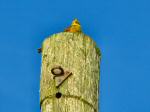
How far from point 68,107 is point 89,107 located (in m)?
0.20

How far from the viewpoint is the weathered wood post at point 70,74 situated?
17.4 feet

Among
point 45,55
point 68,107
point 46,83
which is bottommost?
point 68,107

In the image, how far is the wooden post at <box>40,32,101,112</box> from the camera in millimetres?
5309

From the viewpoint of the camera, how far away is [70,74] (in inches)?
215

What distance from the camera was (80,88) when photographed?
17.7ft

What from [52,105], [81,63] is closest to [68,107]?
[52,105]

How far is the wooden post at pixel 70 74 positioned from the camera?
5309 mm

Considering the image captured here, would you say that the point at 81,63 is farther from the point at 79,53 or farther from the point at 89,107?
the point at 89,107

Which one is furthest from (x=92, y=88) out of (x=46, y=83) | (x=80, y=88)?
(x=46, y=83)

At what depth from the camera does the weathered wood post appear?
5.31m

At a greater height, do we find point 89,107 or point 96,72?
point 96,72

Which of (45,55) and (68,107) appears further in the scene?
(45,55)

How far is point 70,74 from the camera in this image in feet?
17.9

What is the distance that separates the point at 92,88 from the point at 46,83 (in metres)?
0.47
